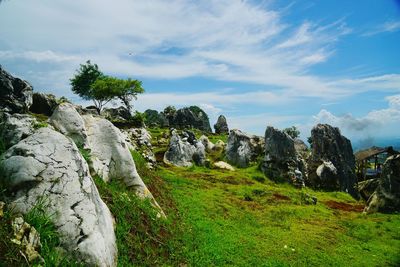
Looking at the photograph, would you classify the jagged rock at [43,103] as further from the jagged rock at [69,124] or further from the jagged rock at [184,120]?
the jagged rock at [184,120]

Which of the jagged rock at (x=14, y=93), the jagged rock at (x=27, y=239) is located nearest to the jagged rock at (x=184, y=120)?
the jagged rock at (x=14, y=93)

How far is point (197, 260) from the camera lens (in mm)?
15703

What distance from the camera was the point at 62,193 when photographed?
1186 centimetres

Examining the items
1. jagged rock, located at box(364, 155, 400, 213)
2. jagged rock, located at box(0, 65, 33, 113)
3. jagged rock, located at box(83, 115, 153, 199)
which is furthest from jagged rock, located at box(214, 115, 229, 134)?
jagged rock, located at box(83, 115, 153, 199)

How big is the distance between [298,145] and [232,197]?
132ft

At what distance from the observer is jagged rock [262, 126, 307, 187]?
53250 millimetres

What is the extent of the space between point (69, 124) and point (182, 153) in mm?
37313

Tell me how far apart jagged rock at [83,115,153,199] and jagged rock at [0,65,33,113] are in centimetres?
1124

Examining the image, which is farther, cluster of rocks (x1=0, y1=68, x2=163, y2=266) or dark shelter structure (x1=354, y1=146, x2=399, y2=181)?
dark shelter structure (x1=354, y1=146, x2=399, y2=181)

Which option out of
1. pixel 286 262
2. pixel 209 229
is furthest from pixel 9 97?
pixel 286 262

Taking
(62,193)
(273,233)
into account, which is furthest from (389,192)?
(62,193)

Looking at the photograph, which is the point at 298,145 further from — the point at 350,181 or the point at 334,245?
the point at 334,245

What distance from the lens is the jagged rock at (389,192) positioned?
3631 centimetres

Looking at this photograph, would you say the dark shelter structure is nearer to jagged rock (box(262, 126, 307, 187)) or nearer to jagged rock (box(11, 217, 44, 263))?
jagged rock (box(262, 126, 307, 187))
